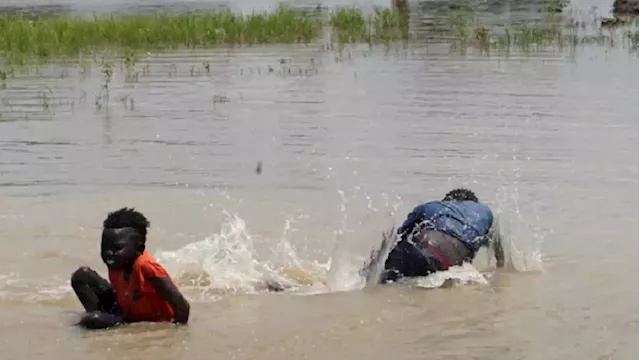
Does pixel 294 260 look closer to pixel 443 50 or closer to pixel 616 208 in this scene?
pixel 616 208

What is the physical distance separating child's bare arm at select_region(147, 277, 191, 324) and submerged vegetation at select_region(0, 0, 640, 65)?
14027 mm

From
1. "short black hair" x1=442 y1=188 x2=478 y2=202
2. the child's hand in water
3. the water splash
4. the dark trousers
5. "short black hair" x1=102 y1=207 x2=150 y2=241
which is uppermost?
"short black hair" x1=102 y1=207 x2=150 y2=241

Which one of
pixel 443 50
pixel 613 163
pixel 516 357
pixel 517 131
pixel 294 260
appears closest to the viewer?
pixel 516 357

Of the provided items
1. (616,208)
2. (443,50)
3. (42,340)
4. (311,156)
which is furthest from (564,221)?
(443,50)

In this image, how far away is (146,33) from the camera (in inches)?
912

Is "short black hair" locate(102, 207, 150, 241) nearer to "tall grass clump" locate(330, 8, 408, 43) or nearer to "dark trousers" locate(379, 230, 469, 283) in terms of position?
"dark trousers" locate(379, 230, 469, 283)

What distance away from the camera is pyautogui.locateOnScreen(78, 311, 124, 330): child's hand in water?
655cm

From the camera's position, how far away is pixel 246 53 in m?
21.8

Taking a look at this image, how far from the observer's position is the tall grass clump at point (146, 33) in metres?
21.7

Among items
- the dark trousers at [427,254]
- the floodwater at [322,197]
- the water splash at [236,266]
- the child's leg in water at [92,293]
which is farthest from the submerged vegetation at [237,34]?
the child's leg in water at [92,293]

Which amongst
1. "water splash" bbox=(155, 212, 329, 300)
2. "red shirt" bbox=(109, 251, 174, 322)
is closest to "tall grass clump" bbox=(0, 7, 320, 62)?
"water splash" bbox=(155, 212, 329, 300)

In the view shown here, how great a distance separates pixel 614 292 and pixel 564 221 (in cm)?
200

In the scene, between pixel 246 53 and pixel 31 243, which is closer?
pixel 31 243

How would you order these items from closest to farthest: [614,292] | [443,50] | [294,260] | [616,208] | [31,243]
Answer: [614,292] → [294,260] → [31,243] → [616,208] → [443,50]
